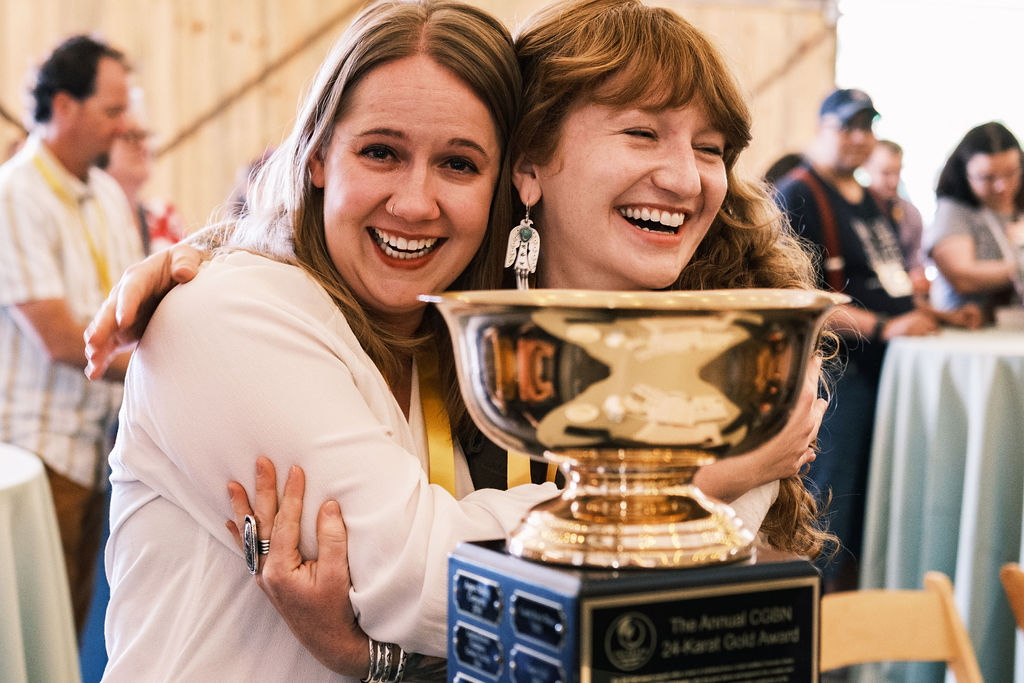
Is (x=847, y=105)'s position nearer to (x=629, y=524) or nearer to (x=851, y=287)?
(x=851, y=287)

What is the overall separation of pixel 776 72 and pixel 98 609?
472cm

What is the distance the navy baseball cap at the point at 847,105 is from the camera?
342cm

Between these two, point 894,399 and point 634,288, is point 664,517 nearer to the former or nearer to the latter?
point 634,288

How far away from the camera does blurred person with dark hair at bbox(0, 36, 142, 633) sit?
2.44m

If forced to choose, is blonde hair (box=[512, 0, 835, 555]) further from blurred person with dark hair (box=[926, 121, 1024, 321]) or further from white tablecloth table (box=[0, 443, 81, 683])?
blurred person with dark hair (box=[926, 121, 1024, 321])

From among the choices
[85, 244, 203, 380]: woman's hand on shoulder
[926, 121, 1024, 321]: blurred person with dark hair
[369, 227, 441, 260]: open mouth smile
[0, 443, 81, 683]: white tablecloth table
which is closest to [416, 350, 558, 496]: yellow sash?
[369, 227, 441, 260]: open mouth smile

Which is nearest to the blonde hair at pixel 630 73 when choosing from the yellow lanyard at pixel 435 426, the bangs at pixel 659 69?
the bangs at pixel 659 69

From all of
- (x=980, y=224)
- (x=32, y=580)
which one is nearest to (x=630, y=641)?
(x=32, y=580)

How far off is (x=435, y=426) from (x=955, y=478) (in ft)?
5.63

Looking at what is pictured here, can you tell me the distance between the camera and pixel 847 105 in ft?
11.4

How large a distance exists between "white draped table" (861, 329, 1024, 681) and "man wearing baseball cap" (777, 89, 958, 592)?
0.17 m

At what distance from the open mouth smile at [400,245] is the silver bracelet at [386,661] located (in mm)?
396

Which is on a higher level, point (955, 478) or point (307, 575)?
point (307, 575)

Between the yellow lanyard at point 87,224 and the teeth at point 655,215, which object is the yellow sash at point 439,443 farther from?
the yellow lanyard at point 87,224
